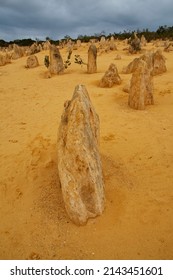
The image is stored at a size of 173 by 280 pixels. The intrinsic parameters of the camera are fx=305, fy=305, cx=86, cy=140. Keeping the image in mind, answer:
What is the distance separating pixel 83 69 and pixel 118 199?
10.8 m

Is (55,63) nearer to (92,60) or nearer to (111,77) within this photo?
(92,60)

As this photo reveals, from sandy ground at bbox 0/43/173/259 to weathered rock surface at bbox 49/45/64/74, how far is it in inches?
215

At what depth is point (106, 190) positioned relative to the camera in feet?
14.8

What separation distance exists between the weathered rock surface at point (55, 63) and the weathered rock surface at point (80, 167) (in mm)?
9490

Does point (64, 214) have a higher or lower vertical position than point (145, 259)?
higher

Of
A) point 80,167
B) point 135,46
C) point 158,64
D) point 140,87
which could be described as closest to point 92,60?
point 158,64

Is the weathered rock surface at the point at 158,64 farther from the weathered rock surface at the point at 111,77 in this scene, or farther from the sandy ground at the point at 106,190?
the sandy ground at the point at 106,190

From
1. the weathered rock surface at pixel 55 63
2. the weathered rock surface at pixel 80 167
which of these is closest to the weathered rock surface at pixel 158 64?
the weathered rock surface at pixel 55 63

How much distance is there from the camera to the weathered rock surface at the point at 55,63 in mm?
13109

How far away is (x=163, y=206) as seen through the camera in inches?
168

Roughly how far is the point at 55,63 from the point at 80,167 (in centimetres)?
1007

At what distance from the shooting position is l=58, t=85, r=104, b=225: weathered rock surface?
394cm
